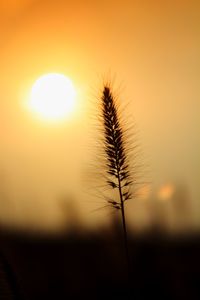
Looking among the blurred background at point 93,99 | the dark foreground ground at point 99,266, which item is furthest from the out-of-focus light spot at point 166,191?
the dark foreground ground at point 99,266

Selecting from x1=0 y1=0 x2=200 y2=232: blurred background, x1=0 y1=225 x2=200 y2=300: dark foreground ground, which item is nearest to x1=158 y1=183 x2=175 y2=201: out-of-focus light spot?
x1=0 y1=0 x2=200 y2=232: blurred background

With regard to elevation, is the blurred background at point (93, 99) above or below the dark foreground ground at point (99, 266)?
above

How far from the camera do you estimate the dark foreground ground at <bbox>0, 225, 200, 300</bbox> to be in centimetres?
121

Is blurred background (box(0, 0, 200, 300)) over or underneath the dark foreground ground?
over

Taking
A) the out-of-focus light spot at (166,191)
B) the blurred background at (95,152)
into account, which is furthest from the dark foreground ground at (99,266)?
the out-of-focus light spot at (166,191)

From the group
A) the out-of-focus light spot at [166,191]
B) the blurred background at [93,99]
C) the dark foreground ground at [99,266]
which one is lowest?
the dark foreground ground at [99,266]

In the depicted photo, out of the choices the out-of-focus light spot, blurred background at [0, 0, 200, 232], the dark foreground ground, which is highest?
blurred background at [0, 0, 200, 232]

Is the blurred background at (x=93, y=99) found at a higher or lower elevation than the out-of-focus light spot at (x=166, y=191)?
higher

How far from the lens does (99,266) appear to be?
4.16ft

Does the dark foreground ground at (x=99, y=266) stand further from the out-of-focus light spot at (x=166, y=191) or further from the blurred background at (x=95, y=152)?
the out-of-focus light spot at (x=166, y=191)

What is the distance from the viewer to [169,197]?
1.22m

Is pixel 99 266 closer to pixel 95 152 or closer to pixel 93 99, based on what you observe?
pixel 95 152

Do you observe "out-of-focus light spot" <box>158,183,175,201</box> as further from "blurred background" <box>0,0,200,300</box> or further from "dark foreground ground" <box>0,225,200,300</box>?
"dark foreground ground" <box>0,225,200,300</box>

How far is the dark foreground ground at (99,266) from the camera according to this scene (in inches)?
47.8
